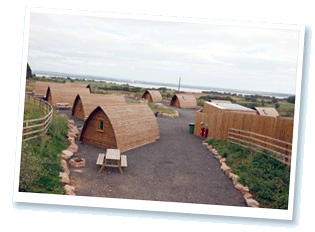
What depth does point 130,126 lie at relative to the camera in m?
10.9

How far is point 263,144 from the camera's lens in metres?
9.25

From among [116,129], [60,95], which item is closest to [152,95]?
[60,95]

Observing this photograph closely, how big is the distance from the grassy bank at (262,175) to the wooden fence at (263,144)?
20 cm

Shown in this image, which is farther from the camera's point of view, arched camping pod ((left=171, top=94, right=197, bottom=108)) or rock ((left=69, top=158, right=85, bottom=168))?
arched camping pod ((left=171, top=94, right=197, bottom=108))

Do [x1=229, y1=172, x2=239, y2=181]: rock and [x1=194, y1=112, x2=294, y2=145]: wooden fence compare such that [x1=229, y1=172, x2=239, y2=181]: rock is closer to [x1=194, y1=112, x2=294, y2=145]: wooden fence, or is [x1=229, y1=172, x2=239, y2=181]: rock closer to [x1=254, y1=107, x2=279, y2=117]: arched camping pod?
[x1=194, y1=112, x2=294, y2=145]: wooden fence

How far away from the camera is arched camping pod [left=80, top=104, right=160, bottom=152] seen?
10.2m

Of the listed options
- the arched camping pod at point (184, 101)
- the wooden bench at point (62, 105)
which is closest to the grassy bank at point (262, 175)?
the wooden bench at point (62, 105)

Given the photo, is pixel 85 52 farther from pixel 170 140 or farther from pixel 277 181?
pixel 277 181

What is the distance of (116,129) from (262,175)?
Answer: 18.9ft

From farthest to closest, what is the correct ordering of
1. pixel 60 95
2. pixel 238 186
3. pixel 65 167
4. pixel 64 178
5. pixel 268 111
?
1. pixel 60 95
2. pixel 268 111
3. pixel 65 167
4. pixel 238 186
5. pixel 64 178

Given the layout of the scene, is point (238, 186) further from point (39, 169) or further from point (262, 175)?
point (39, 169)

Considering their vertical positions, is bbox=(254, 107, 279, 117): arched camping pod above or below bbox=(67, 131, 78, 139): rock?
above

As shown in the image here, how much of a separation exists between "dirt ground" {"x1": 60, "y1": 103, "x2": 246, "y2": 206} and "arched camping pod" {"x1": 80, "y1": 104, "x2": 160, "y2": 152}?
16.4 inches

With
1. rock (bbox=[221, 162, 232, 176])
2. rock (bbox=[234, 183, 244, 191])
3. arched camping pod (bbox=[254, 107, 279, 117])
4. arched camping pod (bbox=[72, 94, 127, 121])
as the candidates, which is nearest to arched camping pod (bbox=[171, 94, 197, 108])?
arched camping pod (bbox=[254, 107, 279, 117])
